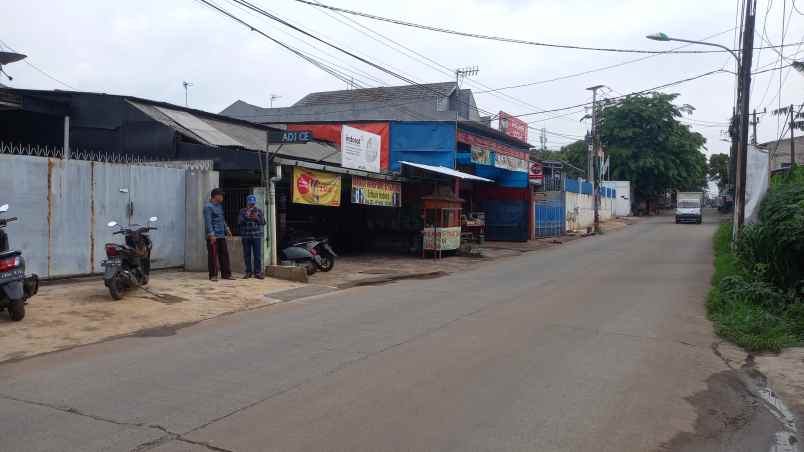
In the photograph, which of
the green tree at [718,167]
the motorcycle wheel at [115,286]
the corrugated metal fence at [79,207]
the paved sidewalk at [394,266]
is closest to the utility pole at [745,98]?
the paved sidewalk at [394,266]

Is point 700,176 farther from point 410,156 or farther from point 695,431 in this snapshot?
point 695,431

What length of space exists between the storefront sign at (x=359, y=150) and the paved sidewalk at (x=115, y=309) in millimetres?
5702

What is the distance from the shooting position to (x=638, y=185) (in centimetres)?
5975

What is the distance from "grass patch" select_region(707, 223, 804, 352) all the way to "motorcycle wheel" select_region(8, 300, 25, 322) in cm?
944

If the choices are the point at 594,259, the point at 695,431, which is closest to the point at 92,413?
the point at 695,431

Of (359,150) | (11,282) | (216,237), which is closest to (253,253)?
(216,237)

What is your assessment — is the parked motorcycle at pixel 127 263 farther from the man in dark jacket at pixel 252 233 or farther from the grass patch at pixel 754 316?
the grass patch at pixel 754 316

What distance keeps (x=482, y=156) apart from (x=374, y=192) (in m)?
8.31

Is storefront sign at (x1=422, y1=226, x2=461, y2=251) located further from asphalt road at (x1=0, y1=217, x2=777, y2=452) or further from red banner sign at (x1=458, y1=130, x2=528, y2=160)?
asphalt road at (x1=0, y1=217, x2=777, y2=452)

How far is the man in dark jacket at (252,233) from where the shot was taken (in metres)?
12.9

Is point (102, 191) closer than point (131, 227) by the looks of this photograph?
No

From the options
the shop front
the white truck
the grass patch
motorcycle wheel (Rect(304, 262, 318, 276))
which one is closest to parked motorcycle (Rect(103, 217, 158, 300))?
motorcycle wheel (Rect(304, 262, 318, 276))

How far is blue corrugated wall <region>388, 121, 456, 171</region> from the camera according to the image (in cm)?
2453

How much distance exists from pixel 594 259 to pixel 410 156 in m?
8.07
